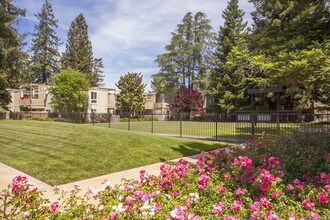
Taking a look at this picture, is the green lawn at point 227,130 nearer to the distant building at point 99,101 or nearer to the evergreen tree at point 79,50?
the distant building at point 99,101

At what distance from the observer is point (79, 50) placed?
168 ft

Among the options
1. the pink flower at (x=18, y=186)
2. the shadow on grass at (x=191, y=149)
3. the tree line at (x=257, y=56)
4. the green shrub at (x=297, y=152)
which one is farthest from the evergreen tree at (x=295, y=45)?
the pink flower at (x=18, y=186)

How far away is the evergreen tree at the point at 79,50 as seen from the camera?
5053 cm

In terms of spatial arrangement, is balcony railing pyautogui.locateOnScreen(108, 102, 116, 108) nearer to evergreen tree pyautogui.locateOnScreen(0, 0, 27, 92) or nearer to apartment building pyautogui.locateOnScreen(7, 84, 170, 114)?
apartment building pyautogui.locateOnScreen(7, 84, 170, 114)

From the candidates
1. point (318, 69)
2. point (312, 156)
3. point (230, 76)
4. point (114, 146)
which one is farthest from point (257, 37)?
point (230, 76)

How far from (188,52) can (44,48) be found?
31.8 m

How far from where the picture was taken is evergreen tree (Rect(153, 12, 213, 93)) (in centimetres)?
4628

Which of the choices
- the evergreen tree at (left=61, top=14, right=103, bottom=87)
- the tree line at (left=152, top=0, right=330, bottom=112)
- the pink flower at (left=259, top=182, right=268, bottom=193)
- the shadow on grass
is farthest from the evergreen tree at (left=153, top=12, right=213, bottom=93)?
the pink flower at (left=259, top=182, right=268, bottom=193)

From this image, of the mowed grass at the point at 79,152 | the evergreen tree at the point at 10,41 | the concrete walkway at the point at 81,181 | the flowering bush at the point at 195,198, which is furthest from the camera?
the evergreen tree at the point at 10,41

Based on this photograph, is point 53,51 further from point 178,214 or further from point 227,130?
point 178,214

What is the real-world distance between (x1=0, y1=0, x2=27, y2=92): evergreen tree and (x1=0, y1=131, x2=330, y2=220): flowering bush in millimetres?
25403

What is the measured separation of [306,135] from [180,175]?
521cm

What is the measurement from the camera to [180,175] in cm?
431

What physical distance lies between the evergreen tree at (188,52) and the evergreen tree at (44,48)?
24836 millimetres
